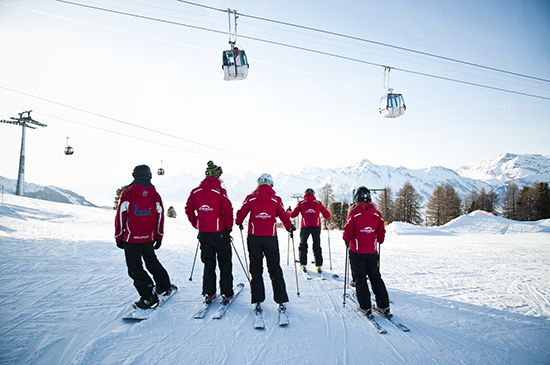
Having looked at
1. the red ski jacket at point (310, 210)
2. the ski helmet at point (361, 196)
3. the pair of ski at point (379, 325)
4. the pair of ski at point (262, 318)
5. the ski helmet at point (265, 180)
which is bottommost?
the pair of ski at point (379, 325)

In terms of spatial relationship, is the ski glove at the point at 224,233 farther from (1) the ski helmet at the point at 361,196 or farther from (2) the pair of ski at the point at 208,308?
(1) the ski helmet at the point at 361,196

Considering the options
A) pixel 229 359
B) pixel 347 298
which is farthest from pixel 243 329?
pixel 347 298

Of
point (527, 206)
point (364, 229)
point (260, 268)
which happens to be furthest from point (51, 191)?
point (527, 206)

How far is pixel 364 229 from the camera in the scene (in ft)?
14.5

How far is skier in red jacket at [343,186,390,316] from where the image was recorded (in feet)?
14.2

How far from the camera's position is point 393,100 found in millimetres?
8688

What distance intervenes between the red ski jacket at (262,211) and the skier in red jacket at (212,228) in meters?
0.32

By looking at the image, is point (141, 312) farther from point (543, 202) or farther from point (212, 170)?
point (543, 202)

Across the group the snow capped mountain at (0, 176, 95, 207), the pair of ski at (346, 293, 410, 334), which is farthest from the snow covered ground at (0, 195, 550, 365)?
the snow capped mountain at (0, 176, 95, 207)

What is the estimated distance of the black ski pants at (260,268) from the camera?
4.40m

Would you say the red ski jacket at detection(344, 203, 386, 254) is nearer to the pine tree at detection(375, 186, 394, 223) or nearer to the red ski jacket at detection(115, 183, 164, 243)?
the red ski jacket at detection(115, 183, 164, 243)

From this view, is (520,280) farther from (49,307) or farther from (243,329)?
(49,307)

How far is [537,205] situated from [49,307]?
58680 mm

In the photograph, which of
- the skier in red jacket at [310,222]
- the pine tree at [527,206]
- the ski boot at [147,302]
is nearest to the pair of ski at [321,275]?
the skier in red jacket at [310,222]
